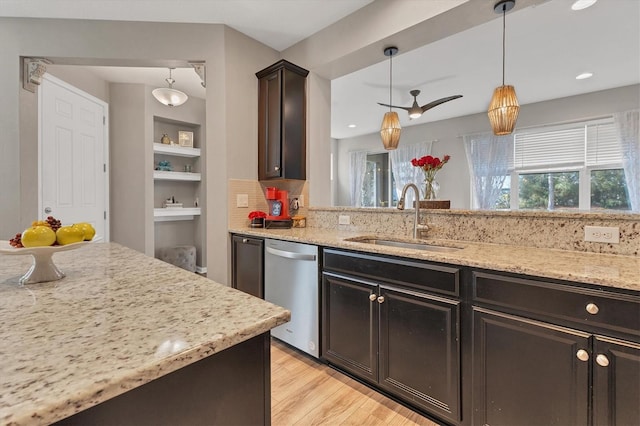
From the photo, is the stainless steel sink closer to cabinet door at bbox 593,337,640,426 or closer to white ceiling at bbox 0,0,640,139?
cabinet door at bbox 593,337,640,426

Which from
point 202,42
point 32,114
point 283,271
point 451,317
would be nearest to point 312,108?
point 202,42

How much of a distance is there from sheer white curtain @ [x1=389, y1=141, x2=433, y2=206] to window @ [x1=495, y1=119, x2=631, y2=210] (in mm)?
1527

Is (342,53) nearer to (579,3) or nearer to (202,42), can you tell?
(202,42)

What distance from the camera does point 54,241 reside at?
896 mm

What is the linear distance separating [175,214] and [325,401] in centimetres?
362

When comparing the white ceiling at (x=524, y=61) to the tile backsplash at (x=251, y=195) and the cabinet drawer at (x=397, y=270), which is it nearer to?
the tile backsplash at (x=251, y=195)

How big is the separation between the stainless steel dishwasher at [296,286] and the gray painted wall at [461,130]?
175 inches

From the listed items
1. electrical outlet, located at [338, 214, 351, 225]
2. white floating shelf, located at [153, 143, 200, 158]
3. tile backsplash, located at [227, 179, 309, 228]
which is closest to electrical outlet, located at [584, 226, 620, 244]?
electrical outlet, located at [338, 214, 351, 225]

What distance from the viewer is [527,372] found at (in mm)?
1208

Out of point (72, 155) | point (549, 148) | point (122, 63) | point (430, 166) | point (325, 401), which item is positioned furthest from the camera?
point (549, 148)

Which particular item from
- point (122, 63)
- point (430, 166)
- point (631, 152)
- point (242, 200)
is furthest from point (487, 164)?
point (122, 63)

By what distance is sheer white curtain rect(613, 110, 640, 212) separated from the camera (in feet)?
13.1

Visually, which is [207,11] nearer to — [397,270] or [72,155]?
[72,155]

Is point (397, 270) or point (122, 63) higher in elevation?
point (122, 63)
